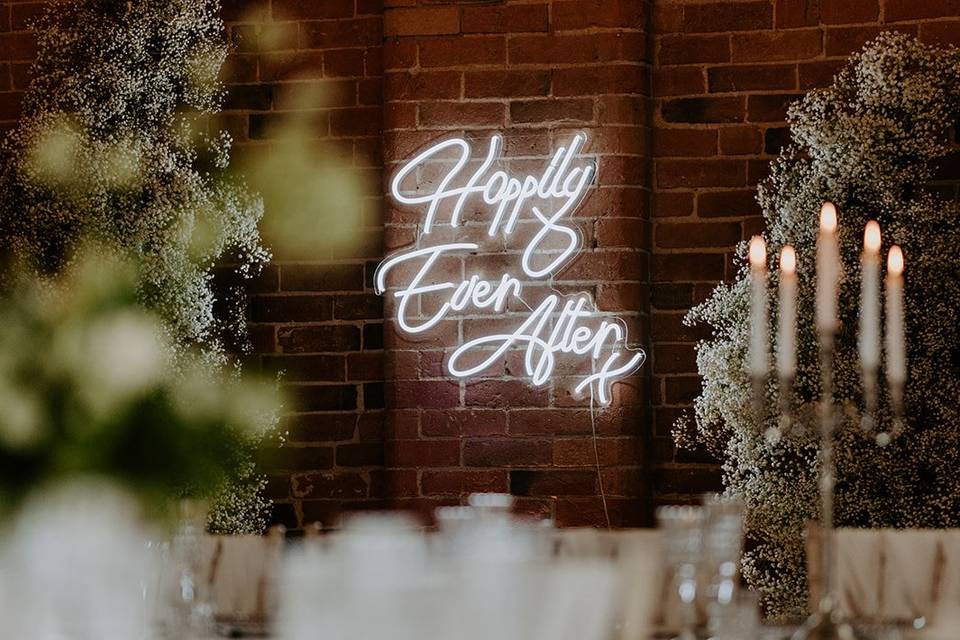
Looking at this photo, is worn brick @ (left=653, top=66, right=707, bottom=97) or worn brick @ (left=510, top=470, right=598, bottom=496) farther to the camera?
worn brick @ (left=653, top=66, right=707, bottom=97)

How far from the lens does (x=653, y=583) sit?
7.96 feet

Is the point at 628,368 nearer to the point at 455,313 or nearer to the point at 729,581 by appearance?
the point at 455,313

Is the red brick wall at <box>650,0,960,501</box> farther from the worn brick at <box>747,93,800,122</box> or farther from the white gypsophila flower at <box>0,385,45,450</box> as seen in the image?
the white gypsophila flower at <box>0,385,45,450</box>

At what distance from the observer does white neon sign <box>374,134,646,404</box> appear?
14.2 feet

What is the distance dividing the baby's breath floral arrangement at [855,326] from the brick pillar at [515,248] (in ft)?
1.34

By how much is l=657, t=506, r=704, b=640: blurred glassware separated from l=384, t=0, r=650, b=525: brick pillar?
1715 mm

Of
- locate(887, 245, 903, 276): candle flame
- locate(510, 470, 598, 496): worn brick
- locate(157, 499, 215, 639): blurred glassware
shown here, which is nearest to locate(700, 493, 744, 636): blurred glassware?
locate(887, 245, 903, 276): candle flame

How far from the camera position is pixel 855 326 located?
3.92 m

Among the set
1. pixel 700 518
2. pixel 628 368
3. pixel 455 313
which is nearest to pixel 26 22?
pixel 455 313

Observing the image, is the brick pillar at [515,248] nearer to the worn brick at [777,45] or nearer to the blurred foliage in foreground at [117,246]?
the worn brick at [777,45]

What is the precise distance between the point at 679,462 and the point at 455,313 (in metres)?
0.86

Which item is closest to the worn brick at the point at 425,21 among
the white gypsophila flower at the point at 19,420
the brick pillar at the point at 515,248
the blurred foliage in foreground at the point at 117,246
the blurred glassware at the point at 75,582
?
the brick pillar at the point at 515,248

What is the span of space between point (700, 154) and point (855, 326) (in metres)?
0.87

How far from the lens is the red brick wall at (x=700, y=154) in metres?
4.47
